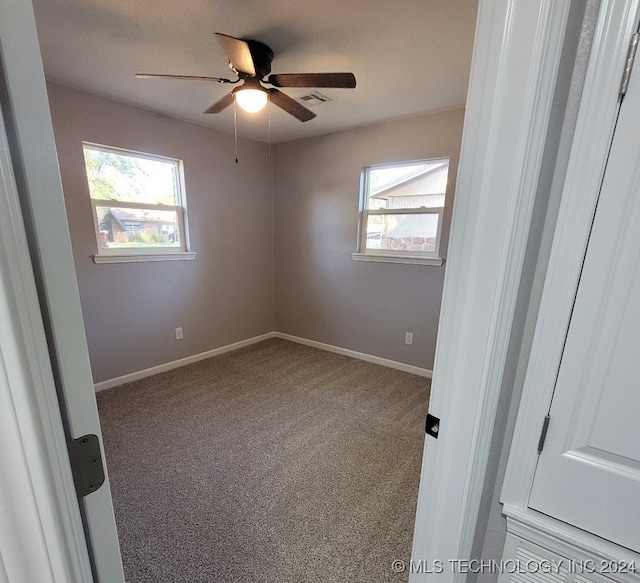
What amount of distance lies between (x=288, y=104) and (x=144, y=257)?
74.3 inches

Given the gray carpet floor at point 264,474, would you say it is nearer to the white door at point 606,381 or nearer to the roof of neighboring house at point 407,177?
the white door at point 606,381

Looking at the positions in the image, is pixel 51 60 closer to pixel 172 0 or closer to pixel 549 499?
pixel 172 0

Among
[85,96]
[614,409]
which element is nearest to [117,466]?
[614,409]

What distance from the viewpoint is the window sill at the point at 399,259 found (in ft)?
9.66

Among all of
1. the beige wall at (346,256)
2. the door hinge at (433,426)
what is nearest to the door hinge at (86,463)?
the door hinge at (433,426)

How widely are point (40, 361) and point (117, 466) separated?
6.48 feet

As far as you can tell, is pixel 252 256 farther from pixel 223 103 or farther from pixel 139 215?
pixel 223 103

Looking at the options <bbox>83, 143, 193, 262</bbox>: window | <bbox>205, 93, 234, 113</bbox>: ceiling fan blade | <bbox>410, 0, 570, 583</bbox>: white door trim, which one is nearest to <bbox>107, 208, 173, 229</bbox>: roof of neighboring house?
<bbox>83, 143, 193, 262</bbox>: window

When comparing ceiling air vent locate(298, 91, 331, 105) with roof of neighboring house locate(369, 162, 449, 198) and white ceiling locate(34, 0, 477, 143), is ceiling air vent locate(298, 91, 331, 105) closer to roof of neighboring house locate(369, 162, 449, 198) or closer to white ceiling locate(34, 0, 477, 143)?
white ceiling locate(34, 0, 477, 143)

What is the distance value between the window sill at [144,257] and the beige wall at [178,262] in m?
0.05

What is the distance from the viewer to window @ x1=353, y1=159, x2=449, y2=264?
116 inches

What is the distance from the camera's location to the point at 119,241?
280 centimetres

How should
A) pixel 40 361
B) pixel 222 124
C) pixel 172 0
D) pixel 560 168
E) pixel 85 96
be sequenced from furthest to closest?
1. pixel 222 124
2. pixel 85 96
3. pixel 172 0
4. pixel 560 168
5. pixel 40 361

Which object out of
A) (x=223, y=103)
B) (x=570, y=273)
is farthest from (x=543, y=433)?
(x=223, y=103)
